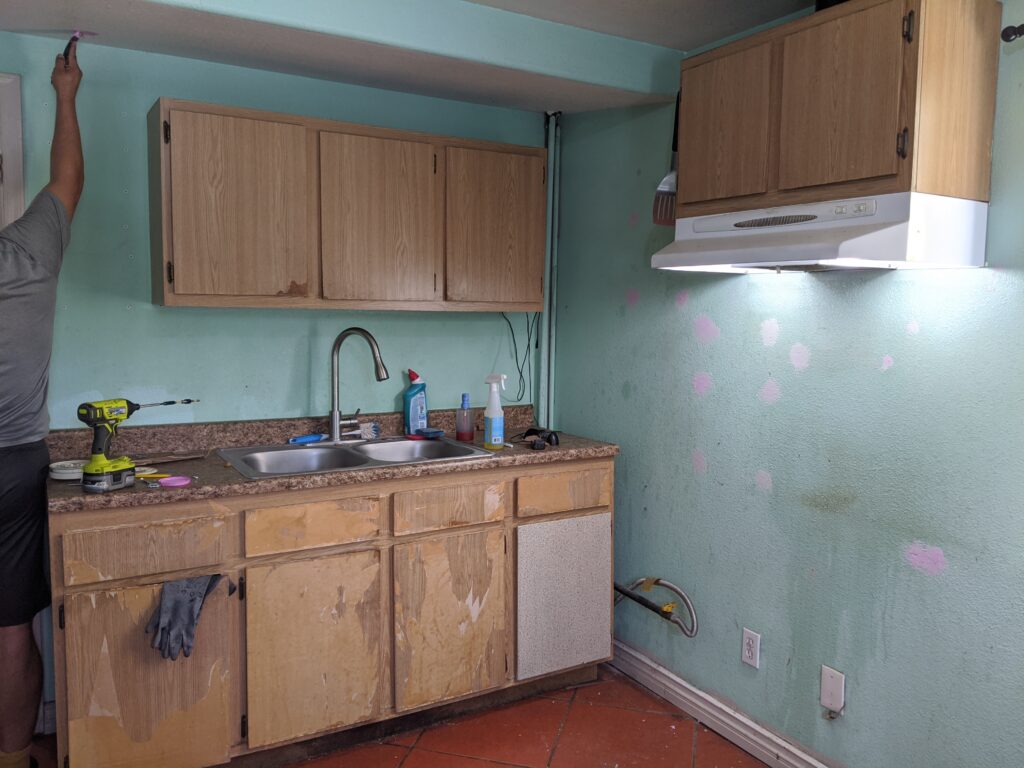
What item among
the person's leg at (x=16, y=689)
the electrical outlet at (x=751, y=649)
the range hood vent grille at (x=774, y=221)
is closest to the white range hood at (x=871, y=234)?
the range hood vent grille at (x=774, y=221)

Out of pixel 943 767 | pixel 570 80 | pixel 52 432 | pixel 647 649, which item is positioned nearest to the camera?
pixel 943 767

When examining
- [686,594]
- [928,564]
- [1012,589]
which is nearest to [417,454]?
[686,594]

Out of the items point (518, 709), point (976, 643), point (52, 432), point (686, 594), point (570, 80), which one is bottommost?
point (518, 709)

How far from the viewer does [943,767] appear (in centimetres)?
205

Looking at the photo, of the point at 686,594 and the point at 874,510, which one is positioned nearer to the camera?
the point at 874,510

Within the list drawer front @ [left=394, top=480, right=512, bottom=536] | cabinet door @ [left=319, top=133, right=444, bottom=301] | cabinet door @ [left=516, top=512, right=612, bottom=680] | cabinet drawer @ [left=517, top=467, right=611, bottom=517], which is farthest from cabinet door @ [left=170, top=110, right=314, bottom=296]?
cabinet door @ [left=516, top=512, right=612, bottom=680]

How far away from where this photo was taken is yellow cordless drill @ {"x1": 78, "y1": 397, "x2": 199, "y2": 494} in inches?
84.9

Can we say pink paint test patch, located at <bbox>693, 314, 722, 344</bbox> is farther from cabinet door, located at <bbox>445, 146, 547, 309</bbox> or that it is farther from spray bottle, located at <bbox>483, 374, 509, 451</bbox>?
spray bottle, located at <bbox>483, 374, 509, 451</bbox>

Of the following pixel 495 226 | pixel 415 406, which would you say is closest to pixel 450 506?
pixel 415 406

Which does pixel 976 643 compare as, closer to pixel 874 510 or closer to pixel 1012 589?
pixel 1012 589

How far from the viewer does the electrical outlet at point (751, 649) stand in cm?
259

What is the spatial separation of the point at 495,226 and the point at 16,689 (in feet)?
7.01

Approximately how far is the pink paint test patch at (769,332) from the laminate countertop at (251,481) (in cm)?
72

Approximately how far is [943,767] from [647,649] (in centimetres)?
117
